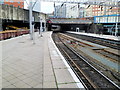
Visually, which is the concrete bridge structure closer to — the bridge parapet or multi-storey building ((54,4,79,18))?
the bridge parapet

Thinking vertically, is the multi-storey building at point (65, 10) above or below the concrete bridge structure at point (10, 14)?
above

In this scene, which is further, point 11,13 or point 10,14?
point 11,13

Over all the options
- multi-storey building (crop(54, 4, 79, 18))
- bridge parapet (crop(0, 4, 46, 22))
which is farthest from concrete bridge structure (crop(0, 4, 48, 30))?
multi-storey building (crop(54, 4, 79, 18))

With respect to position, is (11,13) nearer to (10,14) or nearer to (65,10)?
(10,14)

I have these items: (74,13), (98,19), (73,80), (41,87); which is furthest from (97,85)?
(74,13)

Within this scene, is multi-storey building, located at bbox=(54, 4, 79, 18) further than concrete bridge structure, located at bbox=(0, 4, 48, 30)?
Yes

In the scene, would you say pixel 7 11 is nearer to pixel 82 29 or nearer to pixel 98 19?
pixel 98 19

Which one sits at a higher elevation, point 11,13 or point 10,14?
point 11,13

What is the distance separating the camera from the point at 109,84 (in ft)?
17.7

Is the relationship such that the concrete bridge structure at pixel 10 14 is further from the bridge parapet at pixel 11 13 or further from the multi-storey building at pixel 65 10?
the multi-storey building at pixel 65 10

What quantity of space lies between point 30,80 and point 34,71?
3.04 feet

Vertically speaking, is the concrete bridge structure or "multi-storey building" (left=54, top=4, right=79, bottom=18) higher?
"multi-storey building" (left=54, top=4, right=79, bottom=18)

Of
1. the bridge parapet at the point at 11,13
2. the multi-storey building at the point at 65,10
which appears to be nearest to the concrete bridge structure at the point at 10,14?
the bridge parapet at the point at 11,13

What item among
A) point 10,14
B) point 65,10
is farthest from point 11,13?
point 65,10
